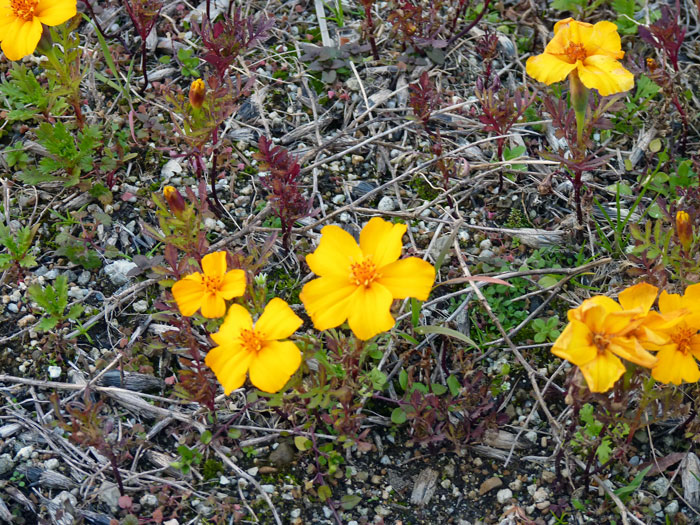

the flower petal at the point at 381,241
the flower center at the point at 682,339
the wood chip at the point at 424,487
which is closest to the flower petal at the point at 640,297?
the flower center at the point at 682,339

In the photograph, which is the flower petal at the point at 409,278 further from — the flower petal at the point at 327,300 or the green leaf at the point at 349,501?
the green leaf at the point at 349,501

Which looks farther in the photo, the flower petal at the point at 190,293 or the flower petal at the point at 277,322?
the flower petal at the point at 190,293

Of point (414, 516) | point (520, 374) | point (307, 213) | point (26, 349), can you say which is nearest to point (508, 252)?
point (520, 374)

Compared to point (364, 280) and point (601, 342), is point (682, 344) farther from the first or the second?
point (364, 280)

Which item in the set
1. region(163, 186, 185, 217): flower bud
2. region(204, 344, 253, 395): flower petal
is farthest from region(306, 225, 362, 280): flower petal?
region(163, 186, 185, 217): flower bud

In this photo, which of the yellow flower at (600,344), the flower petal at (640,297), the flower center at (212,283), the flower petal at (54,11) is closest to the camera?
the yellow flower at (600,344)

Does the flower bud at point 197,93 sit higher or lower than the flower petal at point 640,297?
higher

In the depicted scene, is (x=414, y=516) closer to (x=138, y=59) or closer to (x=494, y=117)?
(x=494, y=117)

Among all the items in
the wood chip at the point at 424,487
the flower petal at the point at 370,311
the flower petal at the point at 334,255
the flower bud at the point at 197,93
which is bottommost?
the wood chip at the point at 424,487
